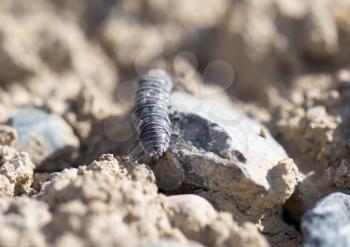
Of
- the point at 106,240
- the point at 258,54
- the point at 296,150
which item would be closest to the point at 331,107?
the point at 296,150

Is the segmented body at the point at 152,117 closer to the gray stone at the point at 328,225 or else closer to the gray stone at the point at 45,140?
the gray stone at the point at 45,140

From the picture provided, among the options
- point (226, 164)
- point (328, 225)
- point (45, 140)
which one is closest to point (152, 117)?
point (226, 164)

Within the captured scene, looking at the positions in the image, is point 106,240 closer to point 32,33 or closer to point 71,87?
point 71,87

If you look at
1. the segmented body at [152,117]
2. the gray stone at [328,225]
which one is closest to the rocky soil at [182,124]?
the gray stone at [328,225]

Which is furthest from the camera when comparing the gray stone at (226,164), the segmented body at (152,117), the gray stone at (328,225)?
the segmented body at (152,117)

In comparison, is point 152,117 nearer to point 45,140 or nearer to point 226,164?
point 226,164

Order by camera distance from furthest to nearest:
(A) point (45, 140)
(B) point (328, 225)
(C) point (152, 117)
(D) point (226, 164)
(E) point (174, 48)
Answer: (E) point (174, 48), (A) point (45, 140), (C) point (152, 117), (D) point (226, 164), (B) point (328, 225)
